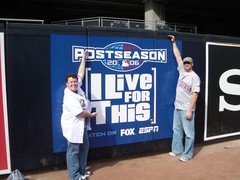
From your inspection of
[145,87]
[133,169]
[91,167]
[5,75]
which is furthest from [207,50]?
[5,75]

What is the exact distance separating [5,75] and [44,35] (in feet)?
2.45

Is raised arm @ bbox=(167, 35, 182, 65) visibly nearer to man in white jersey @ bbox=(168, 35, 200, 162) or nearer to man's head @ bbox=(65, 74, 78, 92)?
man in white jersey @ bbox=(168, 35, 200, 162)

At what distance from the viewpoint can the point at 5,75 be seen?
4.30 m

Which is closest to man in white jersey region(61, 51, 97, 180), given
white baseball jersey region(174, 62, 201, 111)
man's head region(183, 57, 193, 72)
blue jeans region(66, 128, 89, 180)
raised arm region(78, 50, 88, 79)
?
blue jeans region(66, 128, 89, 180)

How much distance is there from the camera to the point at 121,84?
5105mm

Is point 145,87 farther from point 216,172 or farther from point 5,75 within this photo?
point 5,75

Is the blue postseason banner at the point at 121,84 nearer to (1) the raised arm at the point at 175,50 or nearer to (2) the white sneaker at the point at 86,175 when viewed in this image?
(1) the raised arm at the point at 175,50

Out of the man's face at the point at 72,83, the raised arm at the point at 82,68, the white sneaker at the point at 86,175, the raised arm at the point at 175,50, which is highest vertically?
the raised arm at the point at 175,50

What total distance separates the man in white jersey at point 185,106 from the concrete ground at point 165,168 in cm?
20

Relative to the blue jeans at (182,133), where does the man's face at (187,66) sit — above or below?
above

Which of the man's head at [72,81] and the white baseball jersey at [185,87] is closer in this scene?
the man's head at [72,81]

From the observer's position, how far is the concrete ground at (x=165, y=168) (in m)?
4.62

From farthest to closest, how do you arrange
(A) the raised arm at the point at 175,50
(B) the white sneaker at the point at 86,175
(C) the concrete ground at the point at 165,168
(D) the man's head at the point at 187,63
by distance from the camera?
(A) the raised arm at the point at 175,50, (D) the man's head at the point at 187,63, (C) the concrete ground at the point at 165,168, (B) the white sneaker at the point at 86,175

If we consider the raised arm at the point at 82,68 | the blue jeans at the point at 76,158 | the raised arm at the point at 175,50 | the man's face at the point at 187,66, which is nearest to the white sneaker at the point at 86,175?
the blue jeans at the point at 76,158
